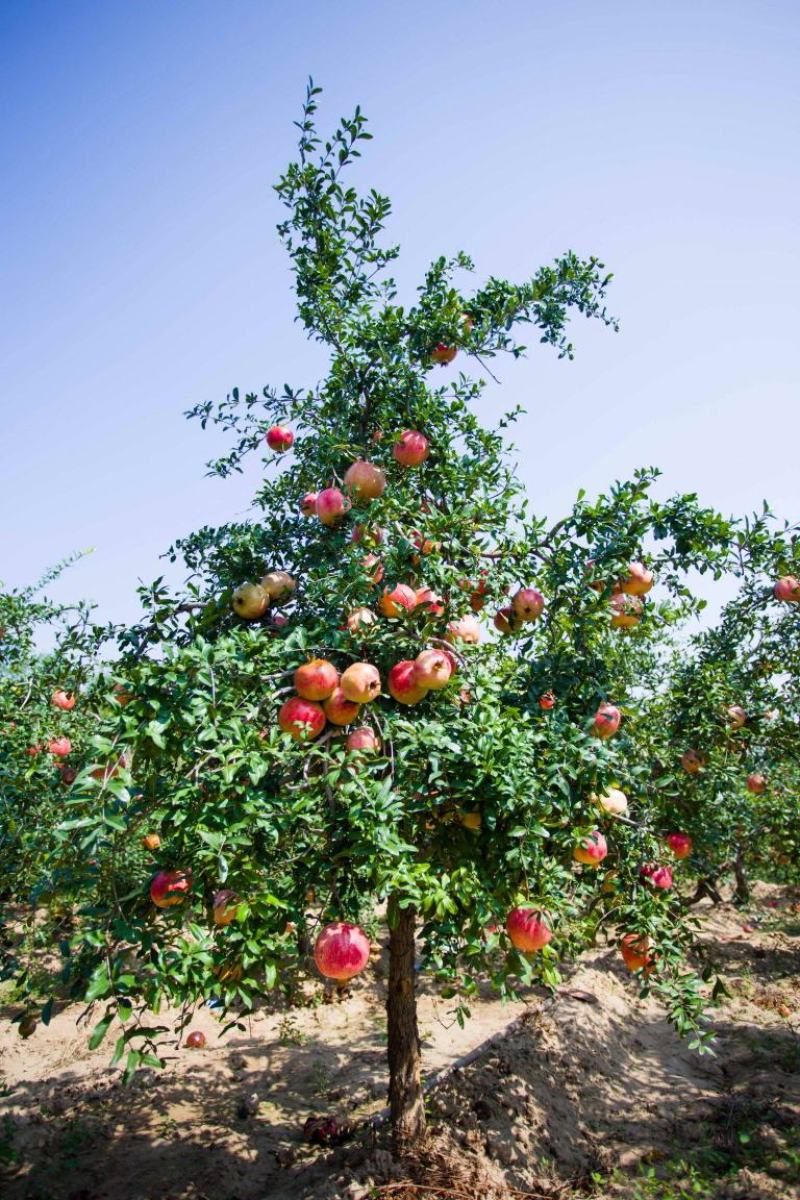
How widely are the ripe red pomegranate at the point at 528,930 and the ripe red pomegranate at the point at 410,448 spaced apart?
8.29 ft

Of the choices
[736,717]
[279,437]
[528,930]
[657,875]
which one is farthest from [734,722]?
[279,437]

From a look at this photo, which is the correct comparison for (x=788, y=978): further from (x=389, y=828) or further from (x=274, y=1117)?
(x=389, y=828)

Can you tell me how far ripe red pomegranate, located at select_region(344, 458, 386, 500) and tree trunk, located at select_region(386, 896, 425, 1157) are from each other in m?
2.71

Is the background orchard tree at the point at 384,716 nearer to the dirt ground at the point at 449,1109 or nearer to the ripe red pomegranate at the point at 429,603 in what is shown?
the ripe red pomegranate at the point at 429,603

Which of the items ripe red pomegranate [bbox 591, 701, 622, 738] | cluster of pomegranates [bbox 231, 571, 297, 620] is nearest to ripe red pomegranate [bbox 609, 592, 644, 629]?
ripe red pomegranate [bbox 591, 701, 622, 738]

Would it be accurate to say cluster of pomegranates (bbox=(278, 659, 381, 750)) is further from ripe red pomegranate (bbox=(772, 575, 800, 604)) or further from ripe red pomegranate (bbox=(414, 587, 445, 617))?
ripe red pomegranate (bbox=(772, 575, 800, 604))

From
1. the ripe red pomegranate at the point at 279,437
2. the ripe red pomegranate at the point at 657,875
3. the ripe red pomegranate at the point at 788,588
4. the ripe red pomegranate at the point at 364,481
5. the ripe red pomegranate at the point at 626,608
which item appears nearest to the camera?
the ripe red pomegranate at the point at 657,875

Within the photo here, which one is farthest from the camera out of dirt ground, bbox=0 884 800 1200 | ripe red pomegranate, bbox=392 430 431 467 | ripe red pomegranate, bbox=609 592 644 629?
dirt ground, bbox=0 884 800 1200

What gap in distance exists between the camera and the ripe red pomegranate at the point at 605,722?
3.53 m

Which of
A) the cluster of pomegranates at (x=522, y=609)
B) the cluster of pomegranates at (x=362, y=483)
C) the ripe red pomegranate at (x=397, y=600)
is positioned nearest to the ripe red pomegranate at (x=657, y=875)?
the cluster of pomegranates at (x=522, y=609)

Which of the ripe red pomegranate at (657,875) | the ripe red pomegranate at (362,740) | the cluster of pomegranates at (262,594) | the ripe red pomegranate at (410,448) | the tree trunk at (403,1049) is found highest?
the ripe red pomegranate at (410,448)

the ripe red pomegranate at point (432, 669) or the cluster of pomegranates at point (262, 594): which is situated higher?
the cluster of pomegranates at point (262, 594)

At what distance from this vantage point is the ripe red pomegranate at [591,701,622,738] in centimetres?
353

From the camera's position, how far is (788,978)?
8672 millimetres
